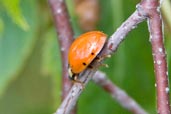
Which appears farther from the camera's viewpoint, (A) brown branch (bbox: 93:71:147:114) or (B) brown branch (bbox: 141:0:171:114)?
(A) brown branch (bbox: 93:71:147:114)

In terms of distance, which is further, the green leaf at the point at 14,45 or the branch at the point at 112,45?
the green leaf at the point at 14,45

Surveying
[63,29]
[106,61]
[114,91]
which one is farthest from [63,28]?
[106,61]

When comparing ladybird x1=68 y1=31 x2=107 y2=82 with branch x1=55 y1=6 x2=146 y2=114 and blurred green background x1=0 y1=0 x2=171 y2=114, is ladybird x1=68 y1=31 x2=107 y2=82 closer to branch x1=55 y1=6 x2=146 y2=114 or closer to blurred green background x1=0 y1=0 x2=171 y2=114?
branch x1=55 y1=6 x2=146 y2=114

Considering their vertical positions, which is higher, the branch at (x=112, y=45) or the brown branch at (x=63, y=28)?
the brown branch at (x=63, y=28)

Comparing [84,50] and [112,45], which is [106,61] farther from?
[112,45]

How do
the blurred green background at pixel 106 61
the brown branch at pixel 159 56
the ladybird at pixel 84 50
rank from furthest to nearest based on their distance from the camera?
the blurred green background at pixel 106 61
the ladybird at pixel 84 50
the brown branch at pixel 159 56

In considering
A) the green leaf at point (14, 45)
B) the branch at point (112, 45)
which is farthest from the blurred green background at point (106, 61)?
the branch at point (112, 45)

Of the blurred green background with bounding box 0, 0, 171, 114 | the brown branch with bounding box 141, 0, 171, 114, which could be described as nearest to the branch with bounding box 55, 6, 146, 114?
the brown branch with bounding box 141, 0, 171, 114

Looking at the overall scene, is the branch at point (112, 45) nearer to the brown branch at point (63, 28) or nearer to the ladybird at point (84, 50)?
the ladybird at point (84, 50)
